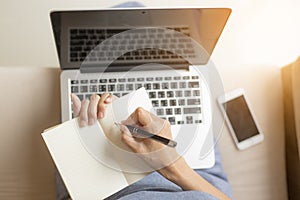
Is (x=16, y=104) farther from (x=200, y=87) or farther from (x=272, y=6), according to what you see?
(x=272, y=6)

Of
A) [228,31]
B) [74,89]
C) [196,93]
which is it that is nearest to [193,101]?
[196,93]

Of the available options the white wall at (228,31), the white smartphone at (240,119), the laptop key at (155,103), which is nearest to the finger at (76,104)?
the laptop key at (155,103)

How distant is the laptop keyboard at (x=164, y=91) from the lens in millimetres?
872

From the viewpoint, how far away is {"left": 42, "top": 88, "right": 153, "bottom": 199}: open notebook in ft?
2.53

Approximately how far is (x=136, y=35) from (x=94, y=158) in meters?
0.23

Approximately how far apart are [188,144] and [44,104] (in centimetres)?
29

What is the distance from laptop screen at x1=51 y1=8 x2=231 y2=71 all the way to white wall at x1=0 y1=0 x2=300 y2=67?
371 millimetres

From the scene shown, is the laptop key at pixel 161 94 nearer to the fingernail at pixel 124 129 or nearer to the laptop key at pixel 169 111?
the laptop key at pixel 169 111

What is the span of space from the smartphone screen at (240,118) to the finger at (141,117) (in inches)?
9.8

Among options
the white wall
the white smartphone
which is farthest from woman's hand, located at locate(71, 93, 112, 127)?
Answer: the white wall

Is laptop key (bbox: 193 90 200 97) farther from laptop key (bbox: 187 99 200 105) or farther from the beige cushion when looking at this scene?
the beige cushion

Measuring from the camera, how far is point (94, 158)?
0.79m

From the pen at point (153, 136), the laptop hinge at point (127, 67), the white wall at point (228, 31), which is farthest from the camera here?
the white wall at point (228, 31)

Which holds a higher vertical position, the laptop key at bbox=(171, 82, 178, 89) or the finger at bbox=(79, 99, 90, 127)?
the laptop key at bbox=(171, 82, 178, 89)
